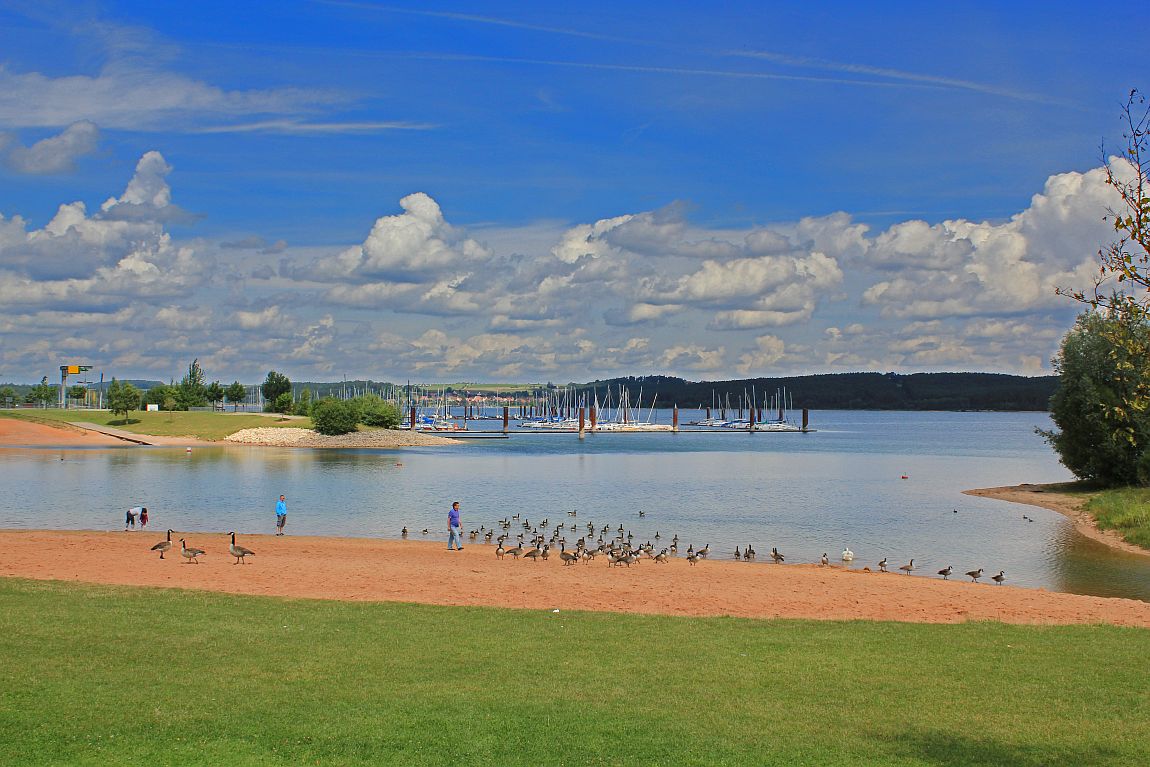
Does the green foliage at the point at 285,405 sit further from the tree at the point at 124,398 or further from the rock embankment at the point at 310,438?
the rock embankment at the point at 310,438

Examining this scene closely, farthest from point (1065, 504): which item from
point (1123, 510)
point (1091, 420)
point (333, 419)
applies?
point (333, 419)

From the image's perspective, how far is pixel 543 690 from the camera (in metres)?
13.6

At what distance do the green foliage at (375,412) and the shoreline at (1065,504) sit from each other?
92645 millimetres

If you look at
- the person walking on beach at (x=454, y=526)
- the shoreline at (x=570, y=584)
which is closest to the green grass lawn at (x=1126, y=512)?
the shoreline at (x=570, y=584)

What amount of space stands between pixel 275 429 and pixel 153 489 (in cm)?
6829

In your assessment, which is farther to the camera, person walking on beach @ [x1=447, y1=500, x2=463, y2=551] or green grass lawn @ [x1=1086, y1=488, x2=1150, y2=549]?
green grass lawn @ [x1=1086, y1=488, x2=1150, y2=549]

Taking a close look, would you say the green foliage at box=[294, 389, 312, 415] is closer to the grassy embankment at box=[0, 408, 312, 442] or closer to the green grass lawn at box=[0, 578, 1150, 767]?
the grassy embankment at box=[0, 408, 312, 442]

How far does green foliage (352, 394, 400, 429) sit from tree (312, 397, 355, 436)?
5477 millimetres

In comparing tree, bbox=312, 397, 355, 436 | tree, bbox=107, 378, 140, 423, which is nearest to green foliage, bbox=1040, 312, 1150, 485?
tree, bbox=312, 397, 355, 436

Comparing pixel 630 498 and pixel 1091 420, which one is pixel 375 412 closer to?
pixel 630 498

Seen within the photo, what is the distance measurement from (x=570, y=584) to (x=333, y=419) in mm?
109673

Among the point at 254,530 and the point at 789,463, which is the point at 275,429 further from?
the point at 254,530

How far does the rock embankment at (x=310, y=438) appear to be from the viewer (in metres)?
125

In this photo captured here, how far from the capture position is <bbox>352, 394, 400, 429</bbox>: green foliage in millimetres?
141500
